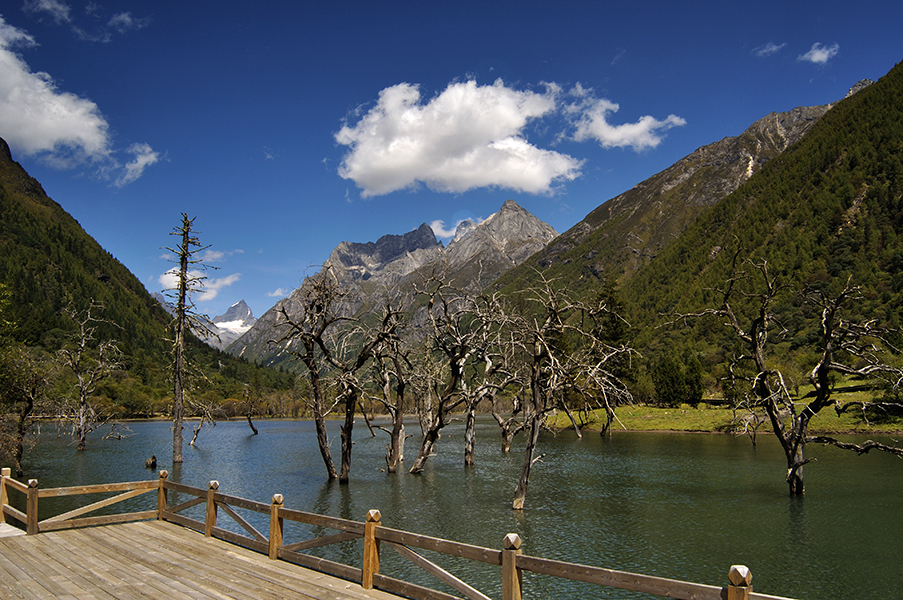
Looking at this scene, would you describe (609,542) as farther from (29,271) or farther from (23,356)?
(29,271)

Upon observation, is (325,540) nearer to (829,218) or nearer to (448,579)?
(448,579)

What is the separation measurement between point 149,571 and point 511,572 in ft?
25.1

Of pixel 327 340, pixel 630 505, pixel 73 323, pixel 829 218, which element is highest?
pixel 829 218

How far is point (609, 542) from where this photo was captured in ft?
57.6

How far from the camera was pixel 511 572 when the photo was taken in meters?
8.16

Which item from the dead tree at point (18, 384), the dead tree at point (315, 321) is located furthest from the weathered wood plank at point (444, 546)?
the dead tree at point (18, 384)

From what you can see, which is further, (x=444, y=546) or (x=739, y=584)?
(x=444, y=546)

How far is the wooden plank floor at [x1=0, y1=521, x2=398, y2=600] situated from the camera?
9.42m

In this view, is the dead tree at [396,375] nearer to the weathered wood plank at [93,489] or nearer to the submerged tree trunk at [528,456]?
the submerged tree trunk at [528,456]

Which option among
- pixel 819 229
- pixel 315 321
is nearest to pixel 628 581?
pixel 315 321

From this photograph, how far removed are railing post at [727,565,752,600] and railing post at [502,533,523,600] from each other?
3011 millimetres

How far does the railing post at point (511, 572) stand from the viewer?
26.7ft

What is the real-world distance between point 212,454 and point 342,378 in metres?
30.6

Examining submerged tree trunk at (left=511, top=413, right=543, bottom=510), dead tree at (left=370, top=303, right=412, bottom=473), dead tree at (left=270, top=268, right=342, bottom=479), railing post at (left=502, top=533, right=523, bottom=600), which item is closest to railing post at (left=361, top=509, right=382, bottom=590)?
railing post at (left=502, top=533, right=523, bottom=600)
